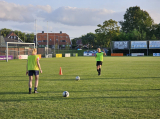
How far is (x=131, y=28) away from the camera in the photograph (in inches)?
3351

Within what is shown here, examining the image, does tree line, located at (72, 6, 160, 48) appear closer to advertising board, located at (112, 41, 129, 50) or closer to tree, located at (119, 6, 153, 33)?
tree, located at (119, 6, 153, 33)

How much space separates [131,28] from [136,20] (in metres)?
3.84

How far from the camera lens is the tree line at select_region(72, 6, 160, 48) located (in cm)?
7643

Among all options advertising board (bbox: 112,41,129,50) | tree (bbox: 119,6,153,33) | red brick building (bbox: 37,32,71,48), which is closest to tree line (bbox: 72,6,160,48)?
tree (bbox: 119,6,153,33)

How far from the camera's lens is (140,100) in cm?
714

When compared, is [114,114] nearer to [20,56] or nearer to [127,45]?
[20,56]

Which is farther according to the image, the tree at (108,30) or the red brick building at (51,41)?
the red brick building at (51,41)

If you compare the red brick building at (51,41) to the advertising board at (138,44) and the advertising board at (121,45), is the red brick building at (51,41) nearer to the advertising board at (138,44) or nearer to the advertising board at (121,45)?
the advertising board at (121,45)

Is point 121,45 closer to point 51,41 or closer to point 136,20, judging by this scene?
point 136,20

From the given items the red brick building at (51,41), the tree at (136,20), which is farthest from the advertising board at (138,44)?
the red brick building at (51,41)

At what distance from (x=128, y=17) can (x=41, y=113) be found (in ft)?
281

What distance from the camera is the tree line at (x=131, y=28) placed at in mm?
76425

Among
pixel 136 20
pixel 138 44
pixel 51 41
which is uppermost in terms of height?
pixel 136 20

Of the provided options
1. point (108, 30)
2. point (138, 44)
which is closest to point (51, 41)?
point (108, 30)
